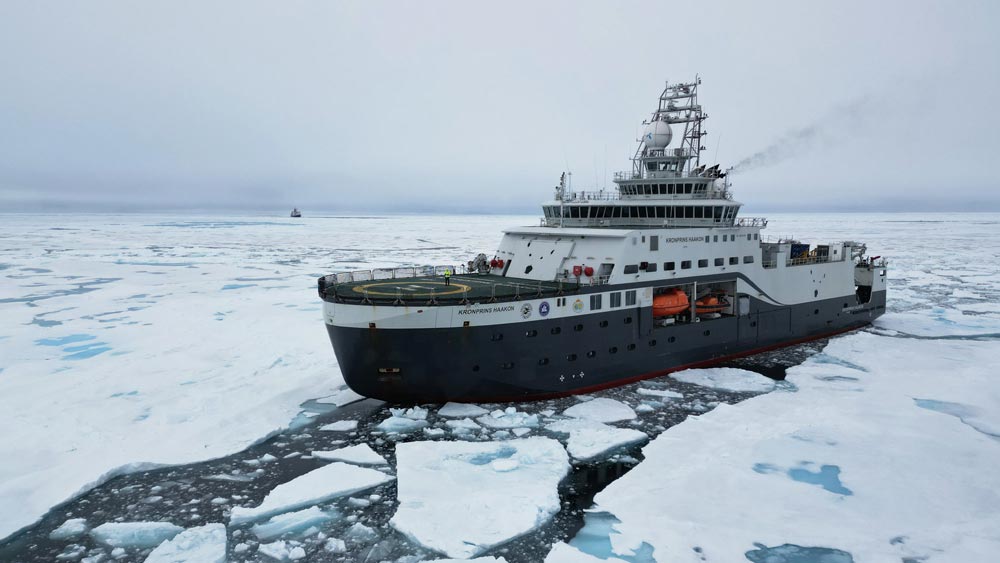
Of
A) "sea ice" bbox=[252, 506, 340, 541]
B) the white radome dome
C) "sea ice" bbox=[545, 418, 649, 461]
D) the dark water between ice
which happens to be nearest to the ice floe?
"sea ice" bbox=[545, 418, 649, 461]

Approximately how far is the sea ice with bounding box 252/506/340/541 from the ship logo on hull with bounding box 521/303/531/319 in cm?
711

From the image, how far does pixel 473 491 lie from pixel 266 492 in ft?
14.0

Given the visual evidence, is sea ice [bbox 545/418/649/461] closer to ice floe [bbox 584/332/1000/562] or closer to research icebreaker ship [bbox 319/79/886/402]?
ice floe [bbox 584/332/1000/562]

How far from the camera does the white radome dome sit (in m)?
23.9

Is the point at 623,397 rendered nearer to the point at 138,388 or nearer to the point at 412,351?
the point at 412,351

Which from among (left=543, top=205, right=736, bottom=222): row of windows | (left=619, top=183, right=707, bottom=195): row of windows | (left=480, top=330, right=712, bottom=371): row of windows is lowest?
(left=480, top=330, right=712, bottom=371): row of windows

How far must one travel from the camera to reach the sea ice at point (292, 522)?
35.2ft

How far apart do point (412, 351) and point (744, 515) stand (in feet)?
28.5

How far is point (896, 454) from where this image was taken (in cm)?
1383

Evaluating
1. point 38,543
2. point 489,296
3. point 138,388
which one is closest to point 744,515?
point 489,296

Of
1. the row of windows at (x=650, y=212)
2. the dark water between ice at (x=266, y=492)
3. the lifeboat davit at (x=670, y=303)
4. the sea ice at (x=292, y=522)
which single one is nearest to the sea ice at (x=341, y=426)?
the dark water between ice at (x=266, y=492)

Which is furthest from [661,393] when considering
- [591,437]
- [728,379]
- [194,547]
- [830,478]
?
[194,547]

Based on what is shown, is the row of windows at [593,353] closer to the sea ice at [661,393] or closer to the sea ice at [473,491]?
the sea ice at [661,393]

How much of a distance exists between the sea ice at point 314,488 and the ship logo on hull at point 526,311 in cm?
568
